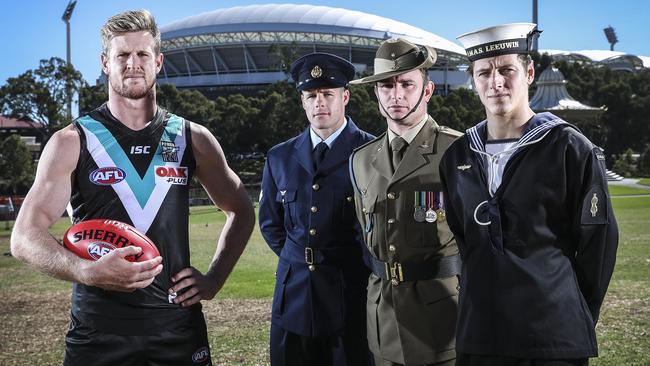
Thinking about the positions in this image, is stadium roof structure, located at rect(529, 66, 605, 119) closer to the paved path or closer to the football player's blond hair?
the paved path

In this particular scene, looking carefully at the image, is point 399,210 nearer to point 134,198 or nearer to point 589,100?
point 134,198

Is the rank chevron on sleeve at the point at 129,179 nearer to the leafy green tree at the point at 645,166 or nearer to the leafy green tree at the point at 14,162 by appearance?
the leafy green tree at the point at 14,162

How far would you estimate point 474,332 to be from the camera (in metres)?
3.34

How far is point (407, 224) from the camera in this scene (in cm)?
415

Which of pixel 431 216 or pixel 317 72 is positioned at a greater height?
pixel 317 72

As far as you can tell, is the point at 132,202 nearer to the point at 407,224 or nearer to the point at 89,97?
the point at 407,224

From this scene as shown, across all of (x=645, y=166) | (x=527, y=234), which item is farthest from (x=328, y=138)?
(x=645, y=166)

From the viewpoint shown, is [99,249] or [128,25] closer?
[99,249]

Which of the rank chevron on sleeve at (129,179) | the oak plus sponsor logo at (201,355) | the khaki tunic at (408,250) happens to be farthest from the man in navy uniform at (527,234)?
the rank chevron on sleeve at (129,179)

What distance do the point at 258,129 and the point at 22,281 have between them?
39.8 m

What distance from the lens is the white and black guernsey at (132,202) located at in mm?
3535

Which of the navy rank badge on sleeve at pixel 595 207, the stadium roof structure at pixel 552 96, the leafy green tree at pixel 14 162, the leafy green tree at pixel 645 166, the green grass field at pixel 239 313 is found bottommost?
the leafy green tree at pixel 645 166

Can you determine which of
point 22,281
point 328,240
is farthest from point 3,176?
point 328,240

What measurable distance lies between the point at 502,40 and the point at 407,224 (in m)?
1.28
